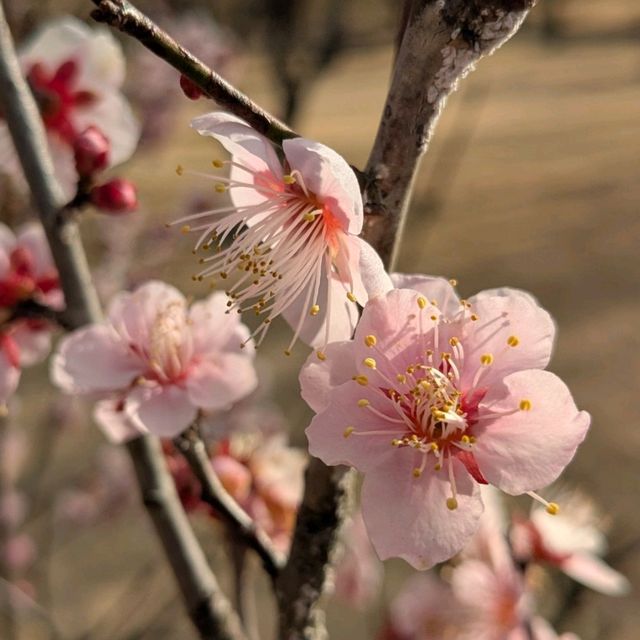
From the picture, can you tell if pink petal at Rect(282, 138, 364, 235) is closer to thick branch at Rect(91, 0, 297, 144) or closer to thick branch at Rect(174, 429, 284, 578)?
thick branch at Rect(91, 0, 297, 144)

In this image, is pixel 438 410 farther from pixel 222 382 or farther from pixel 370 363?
pixel 222 382

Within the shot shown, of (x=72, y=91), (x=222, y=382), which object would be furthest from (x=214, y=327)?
(x=72, y=91)

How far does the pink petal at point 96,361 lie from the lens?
0.47 metres

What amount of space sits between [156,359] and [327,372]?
170mm

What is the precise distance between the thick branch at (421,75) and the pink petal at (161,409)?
0.53 feet

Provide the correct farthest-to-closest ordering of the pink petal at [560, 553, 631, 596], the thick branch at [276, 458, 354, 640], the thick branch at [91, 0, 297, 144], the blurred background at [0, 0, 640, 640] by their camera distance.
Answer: the blurred background at [0, 0, 640, 640], the pink petal at [560, 553, 631, 596], the thick branch at [276, 458, 354, 640], the thick branch at [91, 0, 297, 144]

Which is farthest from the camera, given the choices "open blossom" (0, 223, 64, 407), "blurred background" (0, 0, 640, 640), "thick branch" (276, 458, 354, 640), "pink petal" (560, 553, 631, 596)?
"blurred background" (0, 0, 640, 640)

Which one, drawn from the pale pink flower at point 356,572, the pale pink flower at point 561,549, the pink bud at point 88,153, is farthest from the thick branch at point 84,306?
the pale pink flower at point 356,572

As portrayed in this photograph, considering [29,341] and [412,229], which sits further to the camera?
[412,229]

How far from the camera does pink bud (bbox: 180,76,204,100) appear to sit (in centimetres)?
34

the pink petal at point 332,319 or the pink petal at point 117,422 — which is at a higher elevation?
the pink petal at point 332,319

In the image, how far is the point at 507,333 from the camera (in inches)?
14.0

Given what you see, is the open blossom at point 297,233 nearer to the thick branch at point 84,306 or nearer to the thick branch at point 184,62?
the thick branch at point 184,62

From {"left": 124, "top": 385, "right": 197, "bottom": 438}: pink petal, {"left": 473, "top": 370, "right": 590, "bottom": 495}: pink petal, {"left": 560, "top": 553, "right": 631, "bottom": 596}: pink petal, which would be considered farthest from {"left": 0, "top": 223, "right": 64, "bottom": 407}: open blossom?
{"left": 560, "top": 553, "right": 631, "bottom": 596}: pink petal
